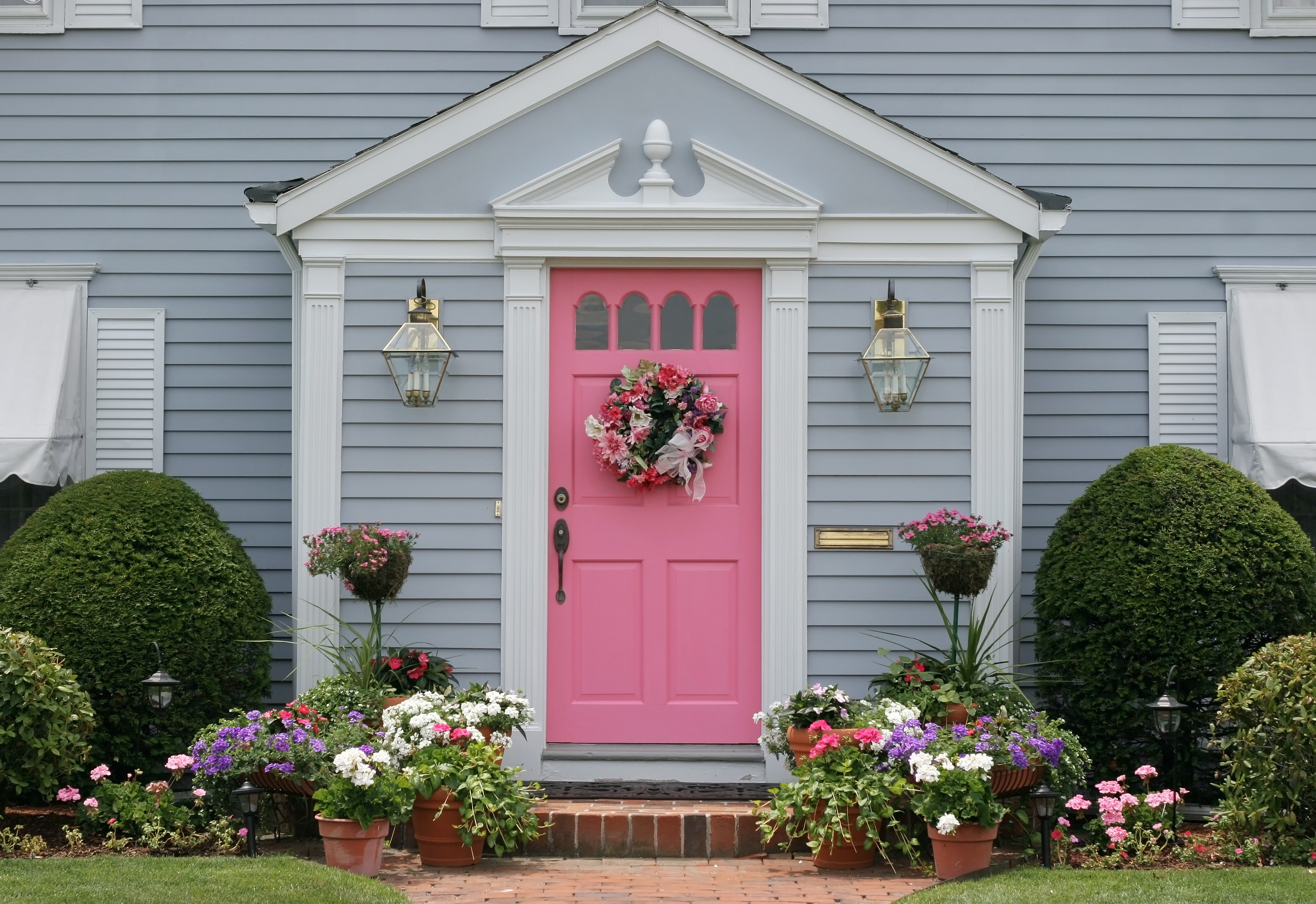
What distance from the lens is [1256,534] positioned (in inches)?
238

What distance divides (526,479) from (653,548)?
2.33 ft

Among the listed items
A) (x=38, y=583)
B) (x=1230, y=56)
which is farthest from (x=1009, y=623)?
(x=38, y=583)

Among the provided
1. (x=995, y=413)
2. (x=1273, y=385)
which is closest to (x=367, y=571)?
(x=995, y=413)

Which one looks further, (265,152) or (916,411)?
(265,152)

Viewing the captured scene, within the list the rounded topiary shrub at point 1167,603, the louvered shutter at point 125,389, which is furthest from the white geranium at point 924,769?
the louvered shutter at point 125,389

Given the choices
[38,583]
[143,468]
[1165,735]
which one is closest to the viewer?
[1165,735]

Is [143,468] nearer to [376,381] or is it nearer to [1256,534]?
[376,381]

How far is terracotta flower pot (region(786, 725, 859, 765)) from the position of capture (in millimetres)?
5480

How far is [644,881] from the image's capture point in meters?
5.10

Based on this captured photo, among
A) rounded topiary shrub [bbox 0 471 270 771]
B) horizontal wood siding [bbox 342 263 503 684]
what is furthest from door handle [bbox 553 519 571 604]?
rounded topiary shrub [bbox 0 471 270 771]

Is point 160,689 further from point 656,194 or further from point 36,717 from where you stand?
point 656,194

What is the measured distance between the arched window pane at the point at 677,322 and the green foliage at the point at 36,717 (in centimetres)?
311

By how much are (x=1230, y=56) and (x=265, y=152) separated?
18.5ft

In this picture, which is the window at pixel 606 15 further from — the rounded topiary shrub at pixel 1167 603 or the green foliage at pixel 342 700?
the green foliage at pixel 342 700
